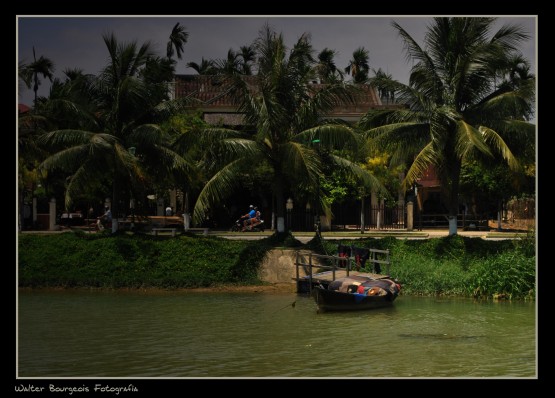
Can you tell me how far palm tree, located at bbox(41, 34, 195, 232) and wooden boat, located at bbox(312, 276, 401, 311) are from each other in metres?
8.40

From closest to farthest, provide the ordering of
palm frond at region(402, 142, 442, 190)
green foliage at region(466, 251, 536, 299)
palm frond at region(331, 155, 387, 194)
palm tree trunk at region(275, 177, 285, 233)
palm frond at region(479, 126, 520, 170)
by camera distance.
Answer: green foliage at region(466, 251, 536, 299) < palm frond at region(479, 126, 520, 170) < palm frond at region(402, 142, 442, 190) < palm frond at region(331, 155, 387, 194) < palm tree trunk at region(275, 177, 285, 233)

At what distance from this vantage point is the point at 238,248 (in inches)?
1060

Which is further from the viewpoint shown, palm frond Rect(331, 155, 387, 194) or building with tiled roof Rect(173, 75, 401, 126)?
building with tiled roof Rect(173, 75, 401, 126)

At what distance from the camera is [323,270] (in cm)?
2578

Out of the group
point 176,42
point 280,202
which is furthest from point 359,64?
point 280,202

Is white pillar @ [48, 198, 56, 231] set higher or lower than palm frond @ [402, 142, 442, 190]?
lower

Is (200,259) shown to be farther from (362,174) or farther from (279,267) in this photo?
(362,174)

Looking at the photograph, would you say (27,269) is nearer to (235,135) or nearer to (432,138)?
(235,135)

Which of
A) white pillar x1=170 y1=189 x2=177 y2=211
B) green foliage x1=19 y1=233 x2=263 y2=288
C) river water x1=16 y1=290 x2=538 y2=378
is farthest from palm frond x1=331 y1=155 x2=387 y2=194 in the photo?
white pillar x1=170 y1=189 x2=177 y2=211

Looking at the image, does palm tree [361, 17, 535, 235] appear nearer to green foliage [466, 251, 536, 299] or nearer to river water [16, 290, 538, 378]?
green foliage [466, 251, 536, 299]

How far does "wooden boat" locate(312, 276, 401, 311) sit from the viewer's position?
842 inches

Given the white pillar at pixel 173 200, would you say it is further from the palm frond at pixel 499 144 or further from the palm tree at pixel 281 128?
the palm frond at pixel 499 144
